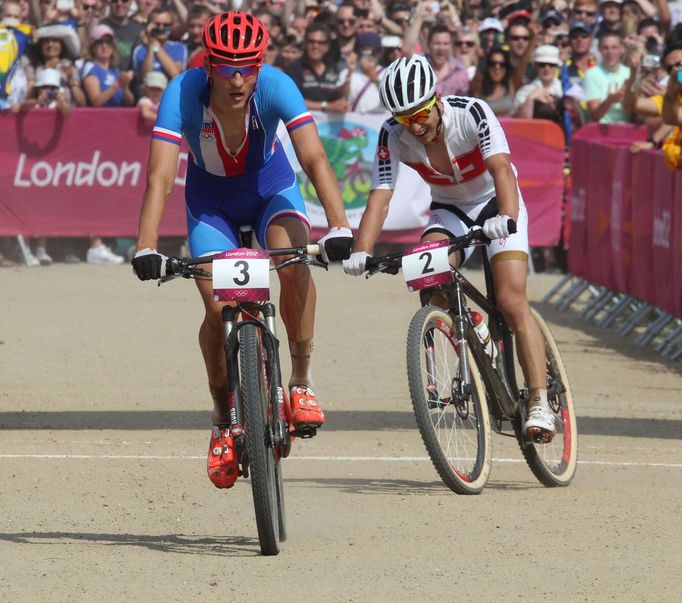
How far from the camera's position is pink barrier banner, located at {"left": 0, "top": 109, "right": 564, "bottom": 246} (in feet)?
55.5

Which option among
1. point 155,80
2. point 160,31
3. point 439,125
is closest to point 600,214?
point 155,80

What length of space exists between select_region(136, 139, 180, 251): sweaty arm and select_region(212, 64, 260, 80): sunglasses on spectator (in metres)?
0.36

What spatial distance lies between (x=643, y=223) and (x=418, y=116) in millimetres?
6080

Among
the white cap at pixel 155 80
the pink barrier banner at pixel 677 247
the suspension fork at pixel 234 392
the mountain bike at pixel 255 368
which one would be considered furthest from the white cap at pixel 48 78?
the suspension fork at pixel 234 392

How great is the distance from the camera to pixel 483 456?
7426 millimetres

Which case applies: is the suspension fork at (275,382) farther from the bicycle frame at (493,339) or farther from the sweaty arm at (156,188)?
the bicycle frame at (493,339)

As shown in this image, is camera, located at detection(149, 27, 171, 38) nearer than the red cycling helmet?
Answer: No

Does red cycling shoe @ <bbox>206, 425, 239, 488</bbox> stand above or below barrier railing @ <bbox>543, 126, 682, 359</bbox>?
above

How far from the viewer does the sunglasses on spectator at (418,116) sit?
24.0 ft

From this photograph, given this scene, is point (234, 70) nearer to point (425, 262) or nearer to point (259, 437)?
point (425, 262)

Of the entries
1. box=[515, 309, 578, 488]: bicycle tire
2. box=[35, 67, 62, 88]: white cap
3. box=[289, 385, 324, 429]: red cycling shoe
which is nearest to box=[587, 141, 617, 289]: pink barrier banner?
box=[35, 67, 62, 88]: white cap

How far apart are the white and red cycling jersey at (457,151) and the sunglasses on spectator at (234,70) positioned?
1289 mm

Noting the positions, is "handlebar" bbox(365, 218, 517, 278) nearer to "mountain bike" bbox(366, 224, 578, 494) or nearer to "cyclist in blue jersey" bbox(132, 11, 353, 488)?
"mountain bike" bbox(366, 224, 578, 494)

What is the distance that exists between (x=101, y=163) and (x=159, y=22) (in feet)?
5.56
